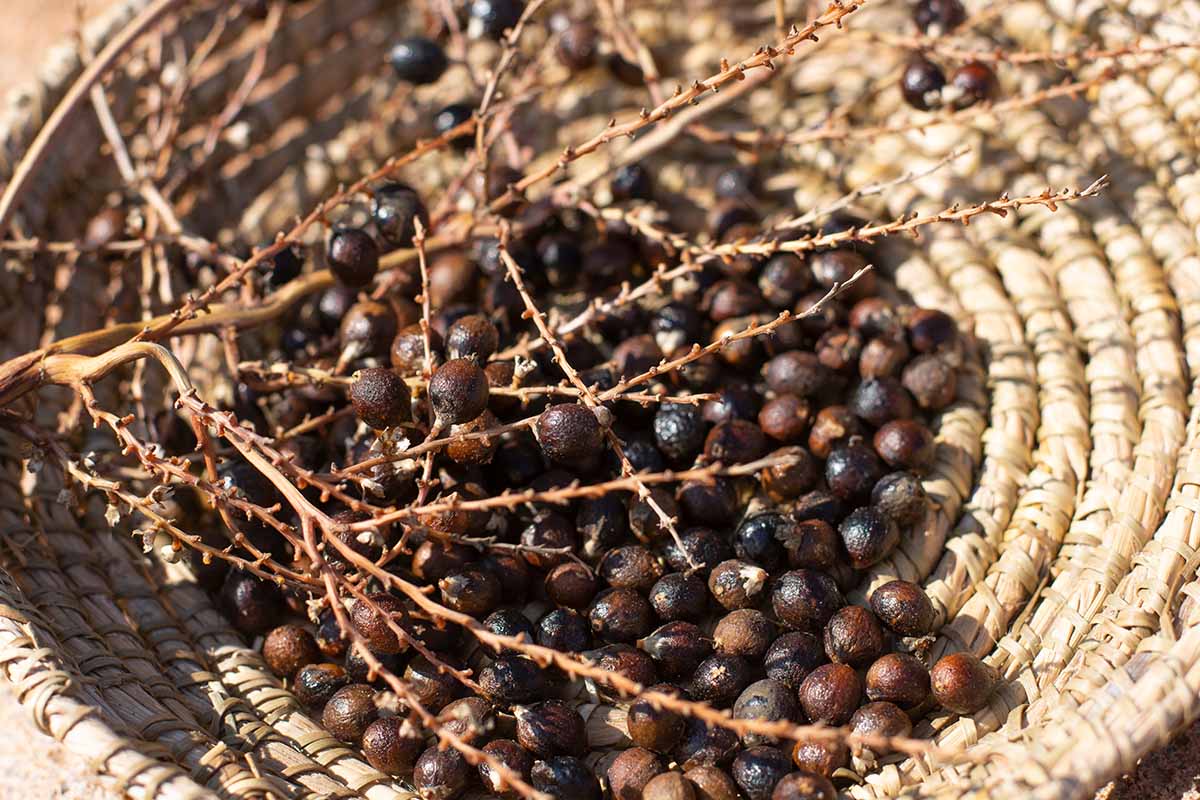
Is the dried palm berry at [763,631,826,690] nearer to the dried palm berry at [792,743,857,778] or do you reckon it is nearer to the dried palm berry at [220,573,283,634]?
the dried palm berry at [792,743,857,778]

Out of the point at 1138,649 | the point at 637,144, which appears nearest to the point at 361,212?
the point at 637,144

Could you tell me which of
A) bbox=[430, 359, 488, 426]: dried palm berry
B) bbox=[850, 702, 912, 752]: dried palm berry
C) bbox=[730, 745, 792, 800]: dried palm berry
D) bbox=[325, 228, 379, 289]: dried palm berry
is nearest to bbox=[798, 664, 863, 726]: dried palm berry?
bbox=[850, 702, 912, 752]: dried palm berry

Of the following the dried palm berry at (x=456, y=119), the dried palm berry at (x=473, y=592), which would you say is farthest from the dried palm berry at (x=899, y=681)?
the dried palm berry at (x=456, y=119)

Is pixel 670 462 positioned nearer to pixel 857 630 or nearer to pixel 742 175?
pixel 857 630

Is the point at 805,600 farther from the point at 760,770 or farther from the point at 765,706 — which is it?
the point at 760,770

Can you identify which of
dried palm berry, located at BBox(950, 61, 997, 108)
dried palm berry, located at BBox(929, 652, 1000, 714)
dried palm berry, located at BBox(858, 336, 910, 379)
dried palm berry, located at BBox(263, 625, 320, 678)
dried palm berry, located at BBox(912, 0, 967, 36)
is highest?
dried palm berry, located at BBox(912, 0, 967, 36)

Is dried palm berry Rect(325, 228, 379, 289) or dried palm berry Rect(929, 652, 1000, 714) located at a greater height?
dried palm berry Rect(325, 228, 379, 289)

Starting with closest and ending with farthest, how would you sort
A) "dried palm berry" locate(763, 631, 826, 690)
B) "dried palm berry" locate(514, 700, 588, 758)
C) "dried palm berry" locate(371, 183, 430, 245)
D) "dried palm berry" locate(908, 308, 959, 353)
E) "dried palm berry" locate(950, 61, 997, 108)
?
"dried palm berry" locate(514, 700, 588, 758)
"dried palm berry" locate(763, 631, 826, 690)
"dried palm berry" locate(371, 183, 430, 245)
"dried palm berry" locate(908, 308, 959, 353)
"dried palm berry" locate(950, 61, 997, 108)
